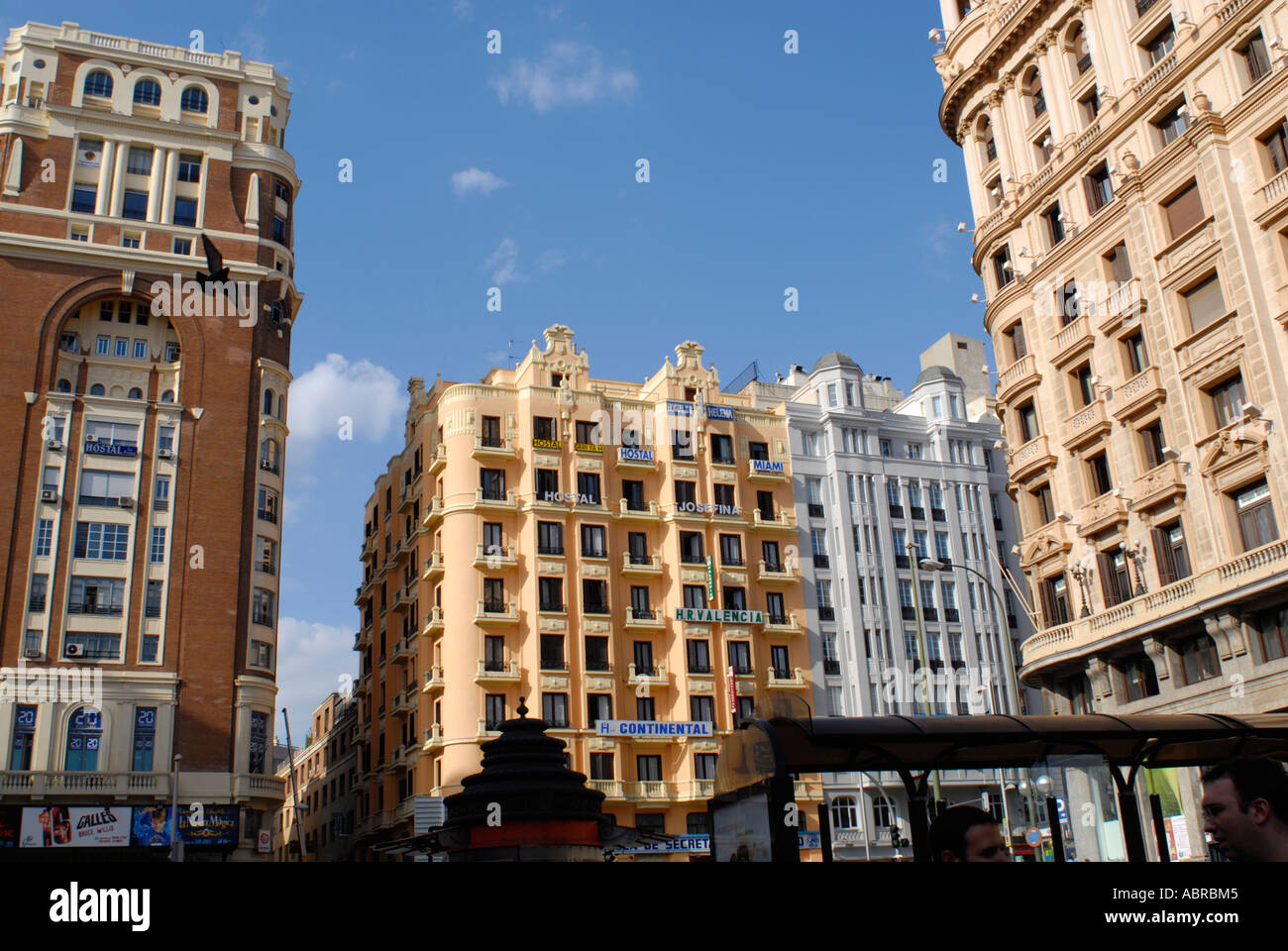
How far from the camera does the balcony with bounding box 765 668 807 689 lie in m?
69.2

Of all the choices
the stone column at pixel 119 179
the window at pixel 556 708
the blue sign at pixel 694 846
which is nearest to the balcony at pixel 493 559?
the window at pixel 556 708

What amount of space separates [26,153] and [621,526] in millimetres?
42196

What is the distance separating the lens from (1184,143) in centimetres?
3806

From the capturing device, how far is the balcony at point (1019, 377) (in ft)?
147

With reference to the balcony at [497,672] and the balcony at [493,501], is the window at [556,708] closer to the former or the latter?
the balcony at [497,672]

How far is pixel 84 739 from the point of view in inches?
2283

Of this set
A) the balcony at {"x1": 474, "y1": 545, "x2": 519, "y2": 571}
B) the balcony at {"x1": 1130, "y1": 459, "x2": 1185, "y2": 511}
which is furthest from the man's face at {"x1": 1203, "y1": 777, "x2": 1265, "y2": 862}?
the balcony at {"x1": 474, "y1": 545, "x2": 519, "y2": 571}

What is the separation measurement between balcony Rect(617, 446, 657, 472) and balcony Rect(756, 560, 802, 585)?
9466mm

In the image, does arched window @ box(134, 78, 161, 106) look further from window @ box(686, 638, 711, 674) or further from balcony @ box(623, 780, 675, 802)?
balcony @ box(623, 780, 675, 802)

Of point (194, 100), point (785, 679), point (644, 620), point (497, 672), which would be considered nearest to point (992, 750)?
point (497, 672)

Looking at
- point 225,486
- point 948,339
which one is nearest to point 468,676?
point 225,486

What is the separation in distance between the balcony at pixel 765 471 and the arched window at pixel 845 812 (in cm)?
2066

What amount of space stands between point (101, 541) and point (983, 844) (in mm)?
64294
